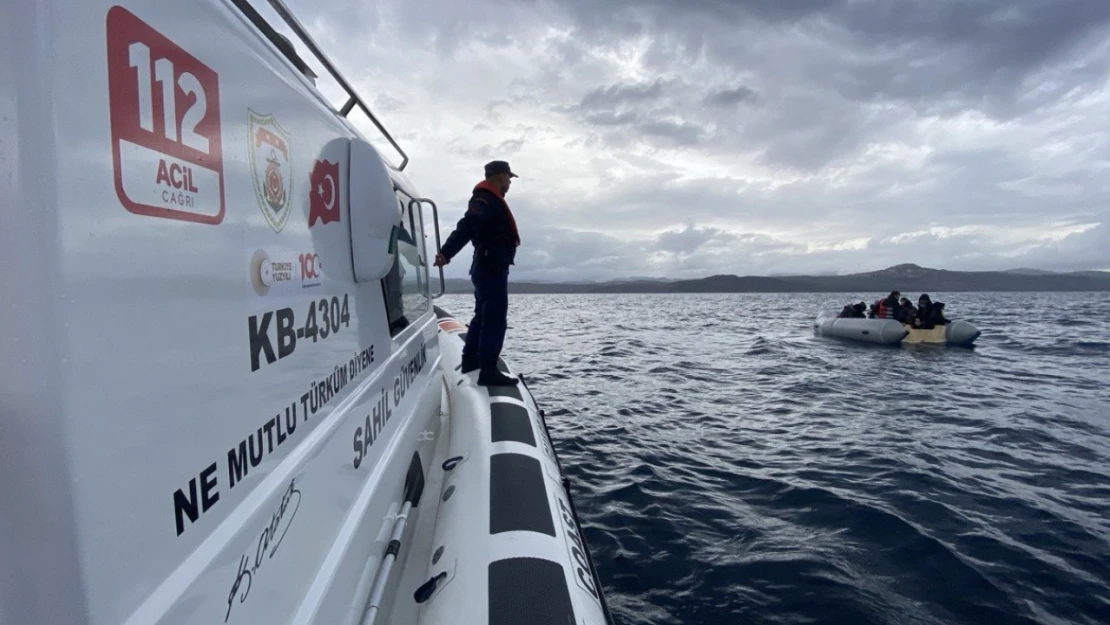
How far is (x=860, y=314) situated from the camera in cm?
2094

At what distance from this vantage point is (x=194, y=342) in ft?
3.67

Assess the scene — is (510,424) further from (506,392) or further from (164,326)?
(164,326)

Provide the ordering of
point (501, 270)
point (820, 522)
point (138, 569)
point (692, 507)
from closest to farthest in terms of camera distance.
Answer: point (138, 569)
point (501, 270)
point (820, 522)
point (692, 507)

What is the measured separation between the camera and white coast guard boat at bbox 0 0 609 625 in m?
0.75

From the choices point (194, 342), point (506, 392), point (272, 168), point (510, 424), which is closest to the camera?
point (194, 342)

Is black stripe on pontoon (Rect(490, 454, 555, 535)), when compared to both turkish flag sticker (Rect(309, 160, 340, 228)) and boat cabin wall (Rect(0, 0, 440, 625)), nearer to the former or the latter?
boat cabin wall (Rect(0, 0, 440, 625))

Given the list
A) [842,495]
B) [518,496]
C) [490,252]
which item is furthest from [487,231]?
[842,495]

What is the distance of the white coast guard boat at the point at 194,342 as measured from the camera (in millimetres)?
749

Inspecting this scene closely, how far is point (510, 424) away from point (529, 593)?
179 centimetres

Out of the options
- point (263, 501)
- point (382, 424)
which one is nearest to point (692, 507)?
point (382, 424)

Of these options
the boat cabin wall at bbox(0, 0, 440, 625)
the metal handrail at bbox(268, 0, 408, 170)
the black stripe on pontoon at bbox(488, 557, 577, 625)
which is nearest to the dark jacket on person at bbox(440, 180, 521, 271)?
the metal handrail at bbox(268, 0, 408, 170)

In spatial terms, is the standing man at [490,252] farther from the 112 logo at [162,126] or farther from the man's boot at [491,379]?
the 112 logo at [162,126]

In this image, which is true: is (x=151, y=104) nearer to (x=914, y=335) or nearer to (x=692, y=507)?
(x=692, y=507)

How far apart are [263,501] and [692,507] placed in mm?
4627
